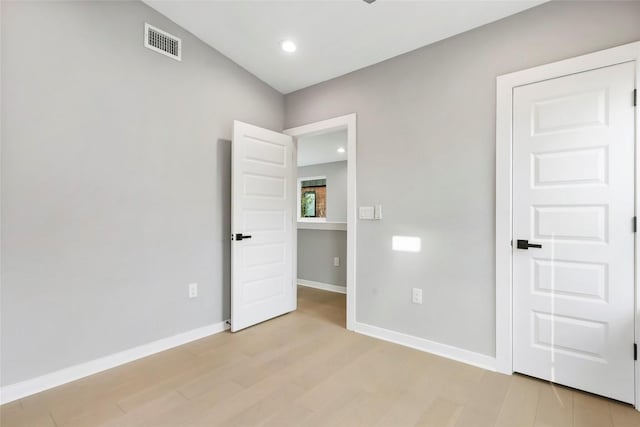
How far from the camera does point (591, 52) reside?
1.94 metres

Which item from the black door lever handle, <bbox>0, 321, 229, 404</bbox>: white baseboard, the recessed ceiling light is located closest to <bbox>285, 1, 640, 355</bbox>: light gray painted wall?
the black door lever handle

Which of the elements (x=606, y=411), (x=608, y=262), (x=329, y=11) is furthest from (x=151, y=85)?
(x=606, y=411)

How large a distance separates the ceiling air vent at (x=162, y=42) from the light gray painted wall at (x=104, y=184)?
6cm

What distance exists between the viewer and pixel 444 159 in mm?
2516

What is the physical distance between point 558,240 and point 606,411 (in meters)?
1.02

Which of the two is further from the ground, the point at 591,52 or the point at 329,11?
the point at 329,11

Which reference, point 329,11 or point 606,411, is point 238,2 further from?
point 606,411

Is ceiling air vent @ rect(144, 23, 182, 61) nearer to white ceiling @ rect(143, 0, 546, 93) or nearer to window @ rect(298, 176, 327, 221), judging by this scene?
white ceiling @ rect(143, 0, 546, 93)

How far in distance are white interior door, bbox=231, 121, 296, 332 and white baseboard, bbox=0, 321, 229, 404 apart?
40 centimetres

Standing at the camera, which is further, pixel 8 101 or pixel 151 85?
pixel 151 85

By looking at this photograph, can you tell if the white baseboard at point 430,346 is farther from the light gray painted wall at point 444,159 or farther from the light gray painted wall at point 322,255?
the light gray painted wall at point 322,255

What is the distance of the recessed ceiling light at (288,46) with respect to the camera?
9.10ft

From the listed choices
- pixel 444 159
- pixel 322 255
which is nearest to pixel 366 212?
pixel 444 159

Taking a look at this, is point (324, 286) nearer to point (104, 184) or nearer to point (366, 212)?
point (366, 212)
